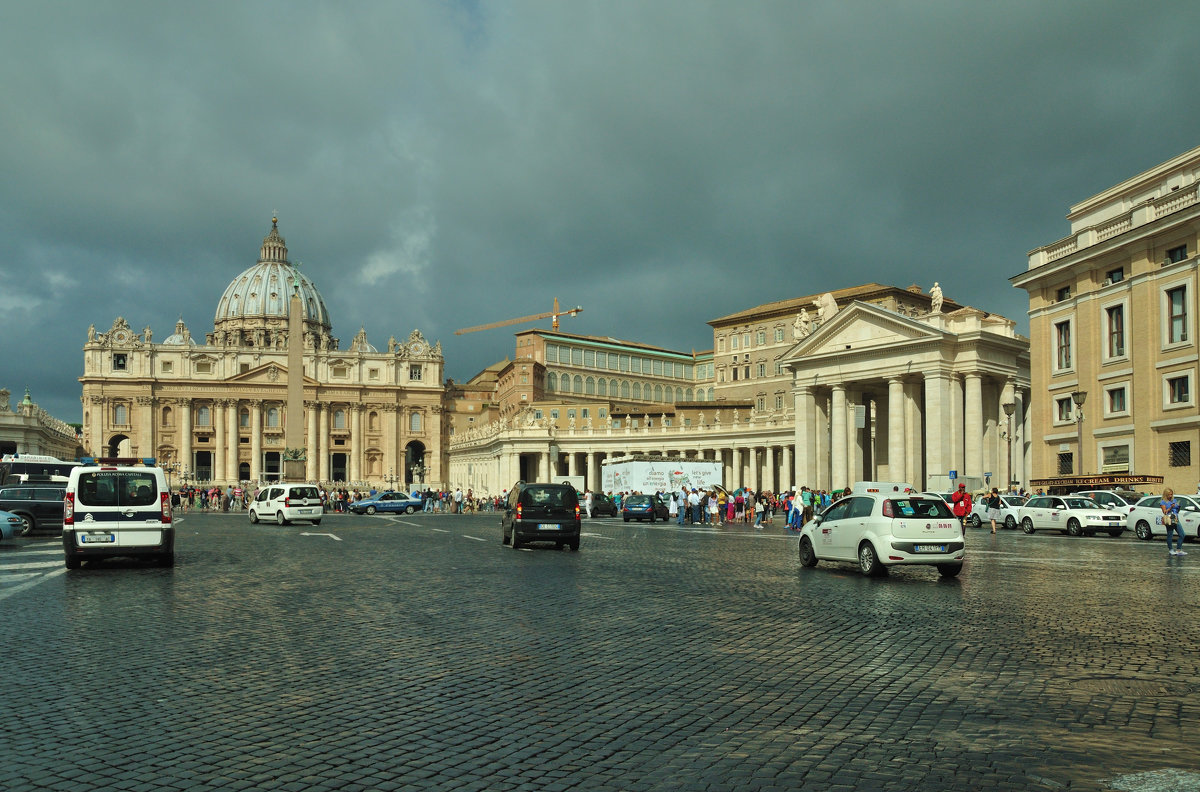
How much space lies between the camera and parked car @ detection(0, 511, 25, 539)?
83.4 feet

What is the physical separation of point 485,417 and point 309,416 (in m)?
21.7

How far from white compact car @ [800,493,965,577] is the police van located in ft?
37.3

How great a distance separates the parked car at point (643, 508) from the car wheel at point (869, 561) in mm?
31795

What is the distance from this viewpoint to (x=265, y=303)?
153000 millimetres

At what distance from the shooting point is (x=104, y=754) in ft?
18.0

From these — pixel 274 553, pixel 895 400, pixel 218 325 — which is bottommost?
pixel 274 553

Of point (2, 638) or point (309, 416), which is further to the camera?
point (309, 416)

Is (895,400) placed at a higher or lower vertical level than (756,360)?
lower

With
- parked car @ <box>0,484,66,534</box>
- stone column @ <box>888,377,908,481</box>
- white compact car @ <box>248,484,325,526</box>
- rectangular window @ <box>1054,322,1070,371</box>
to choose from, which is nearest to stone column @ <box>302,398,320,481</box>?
stone column @ <box>888,377,908,481</box>

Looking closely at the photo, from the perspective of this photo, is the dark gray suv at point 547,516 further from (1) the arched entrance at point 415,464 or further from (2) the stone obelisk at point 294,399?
(1) the arched entrance at point 415,464

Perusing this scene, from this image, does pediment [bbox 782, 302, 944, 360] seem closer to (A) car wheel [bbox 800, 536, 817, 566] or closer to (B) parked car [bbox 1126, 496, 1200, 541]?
(B) parked car [bbox 1126, 496, 1200, 541]

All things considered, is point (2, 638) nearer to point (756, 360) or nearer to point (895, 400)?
point (895, 400)

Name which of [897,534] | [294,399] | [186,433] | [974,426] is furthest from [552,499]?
[186,433]

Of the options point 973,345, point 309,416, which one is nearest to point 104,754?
point 973,345
